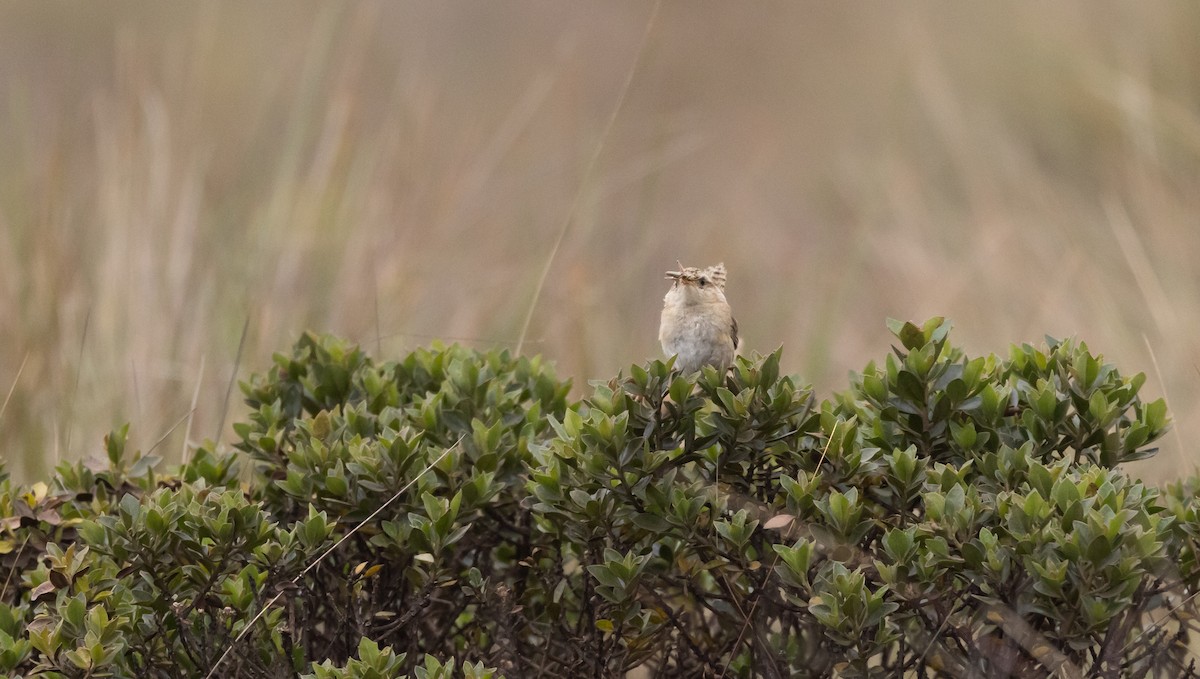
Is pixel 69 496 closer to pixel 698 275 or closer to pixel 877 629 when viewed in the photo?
pixel 698 275

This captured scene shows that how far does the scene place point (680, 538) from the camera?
2.62m

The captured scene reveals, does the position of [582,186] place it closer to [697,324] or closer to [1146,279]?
[697,324]

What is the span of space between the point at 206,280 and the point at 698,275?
2865 millimetres

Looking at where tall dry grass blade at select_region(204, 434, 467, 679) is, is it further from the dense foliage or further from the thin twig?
the thin twig

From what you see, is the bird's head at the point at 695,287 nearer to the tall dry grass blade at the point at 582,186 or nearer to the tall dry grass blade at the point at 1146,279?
the tall dry grass blade at the point at 582,186

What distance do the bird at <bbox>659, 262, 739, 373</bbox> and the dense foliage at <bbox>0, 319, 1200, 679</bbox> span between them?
256 millimetres

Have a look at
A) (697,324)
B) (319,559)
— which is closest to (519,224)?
(697,324)

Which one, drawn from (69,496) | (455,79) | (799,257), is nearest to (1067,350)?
(69,496)

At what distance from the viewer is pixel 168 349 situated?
17.0 feet

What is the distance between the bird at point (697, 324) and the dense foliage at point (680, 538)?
26 centimetres

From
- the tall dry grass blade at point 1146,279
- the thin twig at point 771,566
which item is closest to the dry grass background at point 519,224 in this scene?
the tall dry grass blade at point 1146,279

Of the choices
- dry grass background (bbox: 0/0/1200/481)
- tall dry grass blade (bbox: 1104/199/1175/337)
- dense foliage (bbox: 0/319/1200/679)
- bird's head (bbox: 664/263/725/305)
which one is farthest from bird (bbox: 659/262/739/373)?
tall dry grass blade (bbox: 1104/199/1175/337)

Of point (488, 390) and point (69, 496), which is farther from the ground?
point (488, 390)

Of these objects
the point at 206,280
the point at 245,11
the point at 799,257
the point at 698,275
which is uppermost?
the point at 245,11
